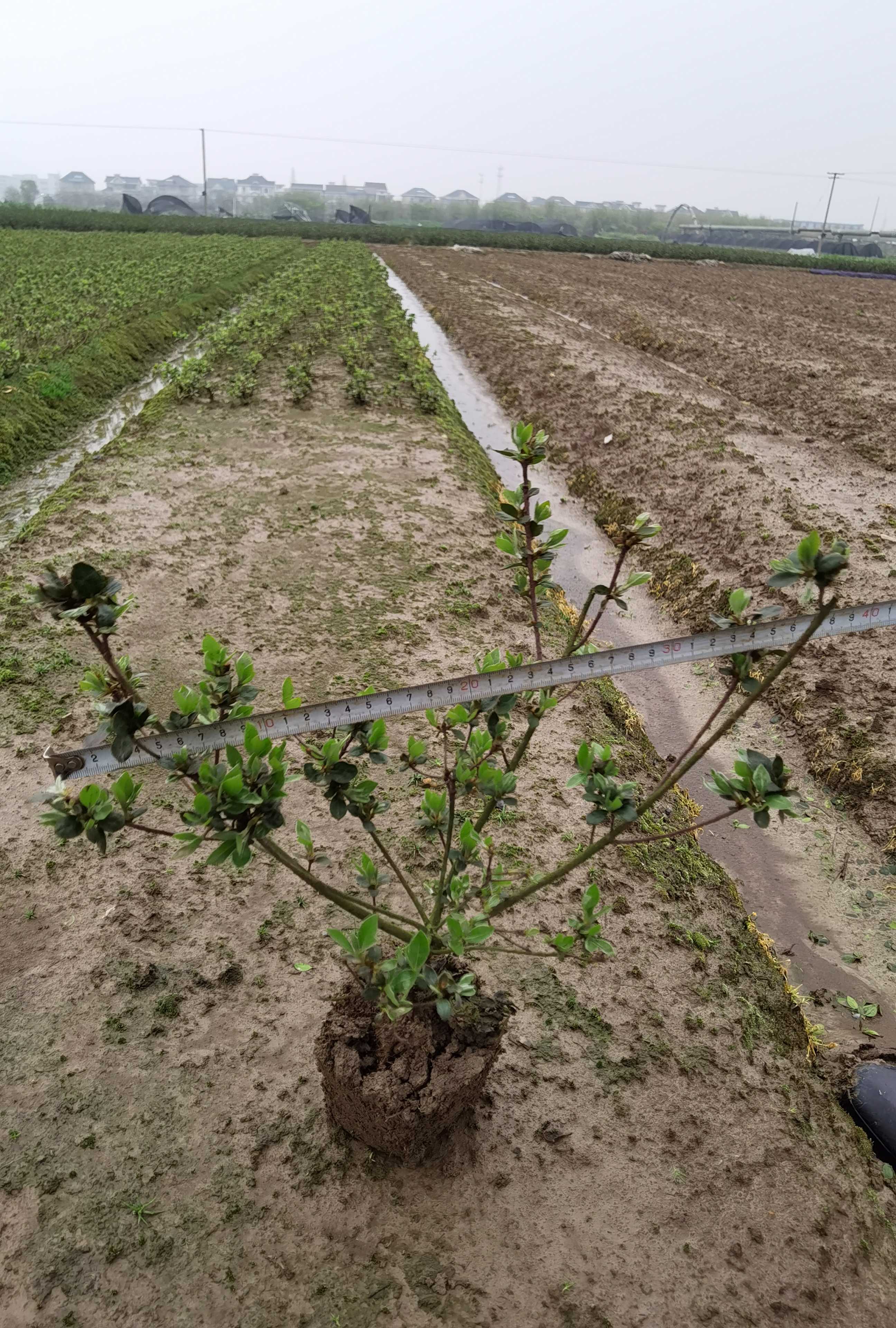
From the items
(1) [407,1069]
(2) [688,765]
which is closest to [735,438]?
(2) [688,765]

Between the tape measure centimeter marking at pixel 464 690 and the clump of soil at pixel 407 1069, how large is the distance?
1063 millimetres

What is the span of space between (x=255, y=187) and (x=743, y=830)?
602 feet

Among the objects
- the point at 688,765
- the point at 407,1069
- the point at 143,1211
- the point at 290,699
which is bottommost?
the point at 143,1211

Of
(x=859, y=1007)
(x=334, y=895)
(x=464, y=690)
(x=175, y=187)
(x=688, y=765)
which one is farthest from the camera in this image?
(x=175, y=187)

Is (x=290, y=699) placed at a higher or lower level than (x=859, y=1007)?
higher

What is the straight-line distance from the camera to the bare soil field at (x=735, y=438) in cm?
652

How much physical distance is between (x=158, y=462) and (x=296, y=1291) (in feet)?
29.3

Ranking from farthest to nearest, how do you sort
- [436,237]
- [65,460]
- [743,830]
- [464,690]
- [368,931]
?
[436,237]
[65,460]
[743,830]
[464,690]
[368,931]

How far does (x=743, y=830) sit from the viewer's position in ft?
18.1

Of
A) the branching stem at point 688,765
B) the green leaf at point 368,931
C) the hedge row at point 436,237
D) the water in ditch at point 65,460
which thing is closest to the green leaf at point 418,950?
the green leaf at point 368,931

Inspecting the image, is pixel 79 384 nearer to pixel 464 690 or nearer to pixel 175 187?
pixel 464 690

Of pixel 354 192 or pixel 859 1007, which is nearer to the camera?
pixel 859 1007

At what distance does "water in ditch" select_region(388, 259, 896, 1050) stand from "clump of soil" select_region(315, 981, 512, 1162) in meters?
2.12

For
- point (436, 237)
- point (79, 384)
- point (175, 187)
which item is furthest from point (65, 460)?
point (175, 187)
